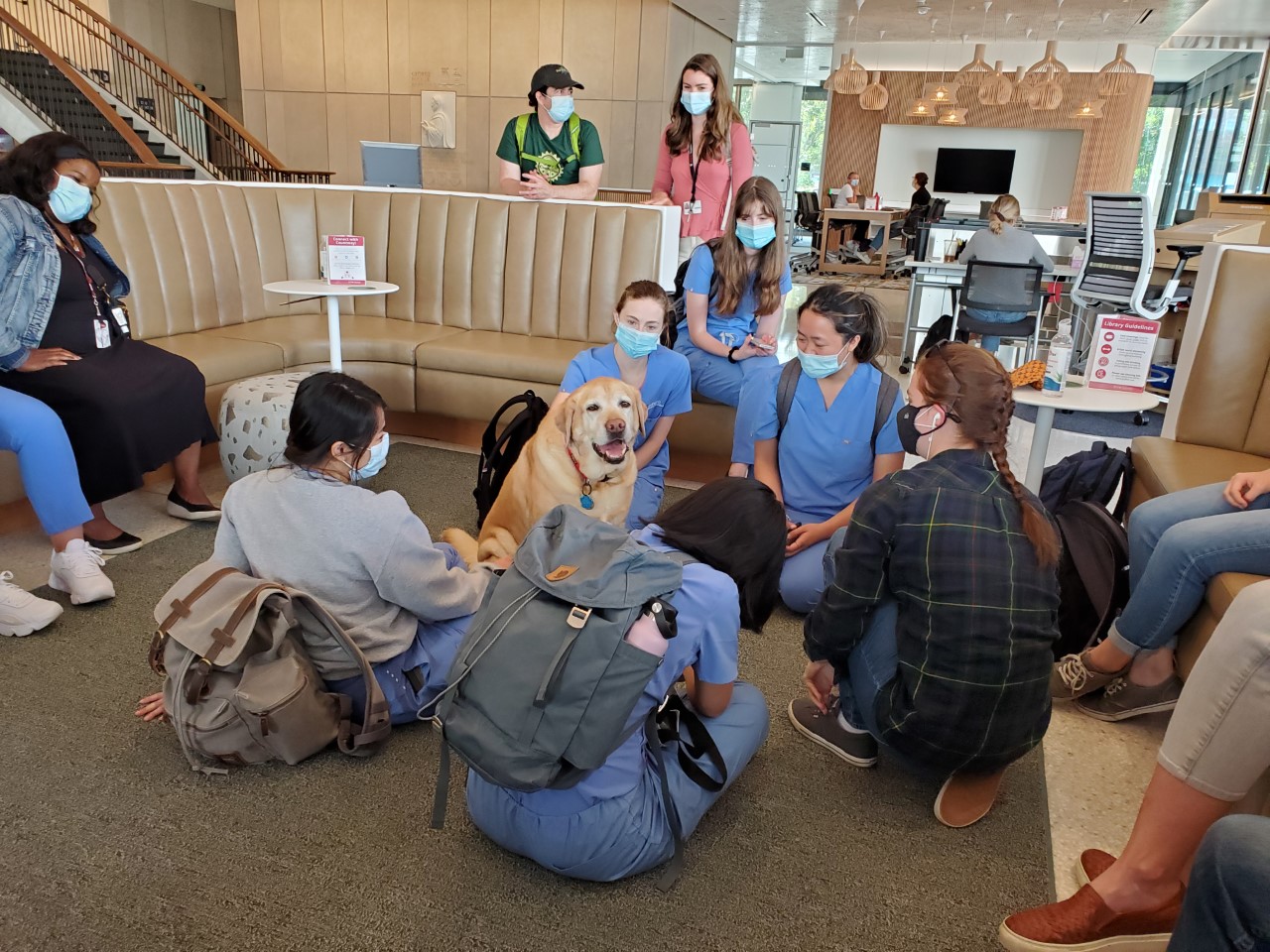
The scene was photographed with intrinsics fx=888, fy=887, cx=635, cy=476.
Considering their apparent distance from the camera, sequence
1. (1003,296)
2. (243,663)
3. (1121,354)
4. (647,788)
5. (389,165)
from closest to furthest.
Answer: (647,788) < (243,663) < (1121,354) < (1003,296) < (389,165)

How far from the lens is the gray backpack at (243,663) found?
78.7 inches

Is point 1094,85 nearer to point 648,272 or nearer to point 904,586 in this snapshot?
point 648,272

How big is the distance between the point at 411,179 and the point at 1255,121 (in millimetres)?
11799

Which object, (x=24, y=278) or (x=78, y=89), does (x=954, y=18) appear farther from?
(x=24, y=278)

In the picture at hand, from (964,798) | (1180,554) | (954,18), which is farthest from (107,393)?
(954,18)

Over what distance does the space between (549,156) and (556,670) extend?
13.8 ft

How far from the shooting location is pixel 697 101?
460cm

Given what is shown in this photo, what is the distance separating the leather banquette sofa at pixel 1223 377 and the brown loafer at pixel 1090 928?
183 centimetres

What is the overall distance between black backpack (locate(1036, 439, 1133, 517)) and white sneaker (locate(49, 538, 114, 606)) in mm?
3239

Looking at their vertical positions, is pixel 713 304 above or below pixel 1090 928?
above

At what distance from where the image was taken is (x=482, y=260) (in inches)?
203

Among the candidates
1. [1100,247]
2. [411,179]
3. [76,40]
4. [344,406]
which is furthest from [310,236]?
[76,40]

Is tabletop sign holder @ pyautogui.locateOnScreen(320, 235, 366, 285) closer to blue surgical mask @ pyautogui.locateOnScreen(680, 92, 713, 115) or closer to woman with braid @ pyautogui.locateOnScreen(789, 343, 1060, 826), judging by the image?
blue surgical mask @ pyautogui.locateOnScreen(680, 92, 713, 115)

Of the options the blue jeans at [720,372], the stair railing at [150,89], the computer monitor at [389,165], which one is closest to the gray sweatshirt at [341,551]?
the blue jeans at [720,372]
